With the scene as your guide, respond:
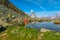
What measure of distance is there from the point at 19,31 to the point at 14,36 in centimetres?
72

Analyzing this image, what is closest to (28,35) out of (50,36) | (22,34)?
(22,34)

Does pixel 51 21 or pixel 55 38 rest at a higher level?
pixel 51 21

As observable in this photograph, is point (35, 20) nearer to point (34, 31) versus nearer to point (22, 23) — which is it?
point (22, 23)

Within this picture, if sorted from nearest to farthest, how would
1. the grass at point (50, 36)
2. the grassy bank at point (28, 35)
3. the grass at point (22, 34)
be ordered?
the grass at point (50, 36)
the grassy bank at point (28, 35)
the grass at point (22, 34)

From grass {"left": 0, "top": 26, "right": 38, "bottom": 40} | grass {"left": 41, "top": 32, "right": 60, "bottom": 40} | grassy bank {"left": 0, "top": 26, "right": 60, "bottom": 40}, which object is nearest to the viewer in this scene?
grass {"left": 41, "top": 32, "right": 60, "bottom": 40}

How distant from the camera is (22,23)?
1997 centimetres

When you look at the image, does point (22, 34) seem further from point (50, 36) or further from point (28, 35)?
point (50, 36)

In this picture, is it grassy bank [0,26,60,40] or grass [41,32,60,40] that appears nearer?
grass [41,32,60,40]

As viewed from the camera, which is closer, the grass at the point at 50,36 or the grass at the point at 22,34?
the grass at the point at 50,36

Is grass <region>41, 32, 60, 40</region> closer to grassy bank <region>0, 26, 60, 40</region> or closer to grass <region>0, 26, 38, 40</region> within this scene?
grassy bank <region>0, 26, 60, 40</region>

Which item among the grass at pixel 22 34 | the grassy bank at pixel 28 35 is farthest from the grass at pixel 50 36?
the grass at pixel 22 34

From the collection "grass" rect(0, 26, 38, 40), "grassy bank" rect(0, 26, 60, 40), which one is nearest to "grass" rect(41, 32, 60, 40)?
"grassy bank" rect(0, 26, 60, 40)

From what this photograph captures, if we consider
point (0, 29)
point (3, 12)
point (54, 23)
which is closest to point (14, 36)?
point (0, 29)

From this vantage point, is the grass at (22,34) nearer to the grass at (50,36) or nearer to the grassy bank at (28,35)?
the grassy bank at (28,35)
